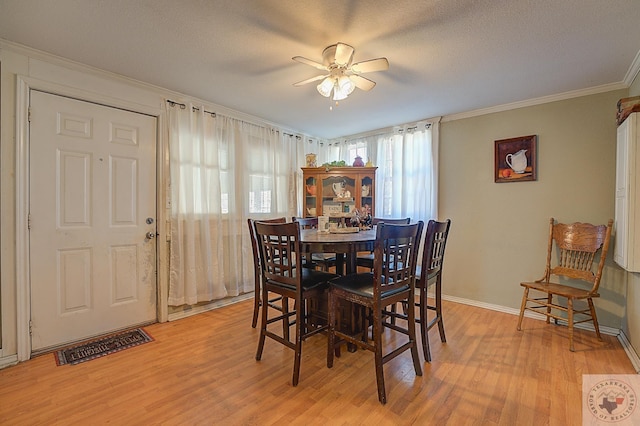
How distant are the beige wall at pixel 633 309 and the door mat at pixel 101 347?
3.95 metres

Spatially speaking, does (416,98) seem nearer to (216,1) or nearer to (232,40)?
(232,40)

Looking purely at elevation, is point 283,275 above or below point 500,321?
above

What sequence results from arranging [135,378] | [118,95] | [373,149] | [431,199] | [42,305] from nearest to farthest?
1. [135,378]
2. [42,305]
3. [118,95]
4. [431,199]
5. [373,149]

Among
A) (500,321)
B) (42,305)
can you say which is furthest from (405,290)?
(42,305)

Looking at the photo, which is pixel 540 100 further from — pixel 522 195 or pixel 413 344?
pixel 413 344

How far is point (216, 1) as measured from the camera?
64.6 inches

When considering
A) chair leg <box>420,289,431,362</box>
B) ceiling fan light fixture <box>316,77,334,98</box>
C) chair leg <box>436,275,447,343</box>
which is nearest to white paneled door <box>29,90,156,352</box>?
ceiling fan light fixture <box>316,77,334,98</box>

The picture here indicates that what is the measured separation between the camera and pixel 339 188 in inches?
161

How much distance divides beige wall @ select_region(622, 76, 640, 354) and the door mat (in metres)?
3.95

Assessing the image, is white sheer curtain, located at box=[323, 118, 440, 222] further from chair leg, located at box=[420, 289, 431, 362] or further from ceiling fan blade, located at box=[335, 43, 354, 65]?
ceiling fan blade, located at box=[335, 43, 354, 65]

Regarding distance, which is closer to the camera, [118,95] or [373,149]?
[118,95]

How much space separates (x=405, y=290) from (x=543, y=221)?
212 cm

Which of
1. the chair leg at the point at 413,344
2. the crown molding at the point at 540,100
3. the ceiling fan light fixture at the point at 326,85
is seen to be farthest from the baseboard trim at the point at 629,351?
the ceiling fan light fixture at the point at 326,85

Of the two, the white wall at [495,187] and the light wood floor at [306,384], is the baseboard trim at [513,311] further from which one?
the light wood floor at [306,384]
